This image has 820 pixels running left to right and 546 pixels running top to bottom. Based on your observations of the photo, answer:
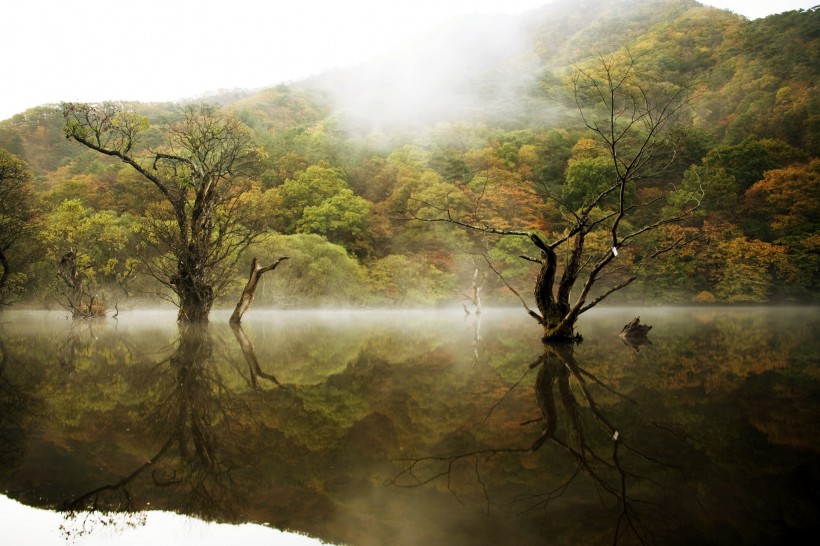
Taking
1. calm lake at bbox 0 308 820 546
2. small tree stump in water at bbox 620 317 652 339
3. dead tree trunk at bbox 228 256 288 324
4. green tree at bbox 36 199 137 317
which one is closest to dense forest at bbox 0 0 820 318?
green tree at bbox 36 199 137 317

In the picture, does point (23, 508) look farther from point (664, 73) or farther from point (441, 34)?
point (441, 34)

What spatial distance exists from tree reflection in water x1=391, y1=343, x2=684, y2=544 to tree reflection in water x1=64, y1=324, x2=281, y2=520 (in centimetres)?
96

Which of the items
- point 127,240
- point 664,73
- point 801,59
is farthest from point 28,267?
point 801,59

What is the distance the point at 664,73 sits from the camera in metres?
57.3

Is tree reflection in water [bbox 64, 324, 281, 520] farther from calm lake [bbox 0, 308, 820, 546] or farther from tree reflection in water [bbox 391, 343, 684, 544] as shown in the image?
tree reflection in water [bbox 391, 343, 684, 544]

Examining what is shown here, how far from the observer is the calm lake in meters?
2.21

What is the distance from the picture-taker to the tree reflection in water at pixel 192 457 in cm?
241

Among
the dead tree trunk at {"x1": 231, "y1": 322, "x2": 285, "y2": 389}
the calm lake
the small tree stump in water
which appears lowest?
the small tree stump in water

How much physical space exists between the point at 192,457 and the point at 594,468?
2.41 m

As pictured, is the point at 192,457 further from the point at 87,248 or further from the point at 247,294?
the point at 87,248

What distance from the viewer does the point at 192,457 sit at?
302 cm

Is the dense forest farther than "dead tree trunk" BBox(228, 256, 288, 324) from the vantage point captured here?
Yes


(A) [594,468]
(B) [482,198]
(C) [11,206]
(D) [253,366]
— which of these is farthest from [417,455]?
(B) [482,198]

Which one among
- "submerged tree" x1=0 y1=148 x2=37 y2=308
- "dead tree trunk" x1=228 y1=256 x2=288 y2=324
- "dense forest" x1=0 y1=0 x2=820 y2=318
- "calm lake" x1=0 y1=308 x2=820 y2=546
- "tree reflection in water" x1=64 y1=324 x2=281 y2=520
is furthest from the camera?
"dense forest" x1=0 y1=0 x2=820 y2=318
